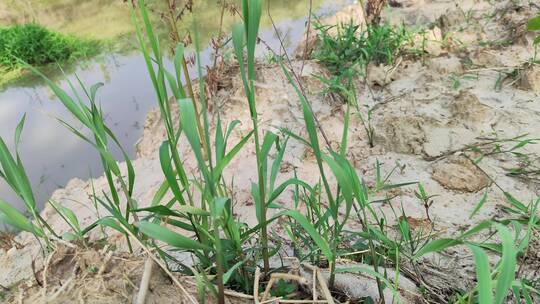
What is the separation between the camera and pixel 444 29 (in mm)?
3084

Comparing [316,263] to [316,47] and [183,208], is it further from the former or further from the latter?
[316,47]

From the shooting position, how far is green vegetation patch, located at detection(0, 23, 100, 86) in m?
4.98

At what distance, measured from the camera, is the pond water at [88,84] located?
10.1 ft

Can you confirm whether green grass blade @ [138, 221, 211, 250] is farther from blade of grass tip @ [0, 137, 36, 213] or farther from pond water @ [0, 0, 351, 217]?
pond water @ [0, 0, 351, 217]

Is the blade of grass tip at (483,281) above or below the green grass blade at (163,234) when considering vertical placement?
below

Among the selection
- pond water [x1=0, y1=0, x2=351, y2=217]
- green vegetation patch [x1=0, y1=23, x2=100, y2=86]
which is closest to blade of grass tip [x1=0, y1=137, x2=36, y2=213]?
pond water [x1=0, y1=0, x2=351, y2=217]

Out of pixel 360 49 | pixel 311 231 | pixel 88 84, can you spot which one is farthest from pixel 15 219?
pixel 88 84

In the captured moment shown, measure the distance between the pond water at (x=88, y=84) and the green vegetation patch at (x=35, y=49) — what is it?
34cm

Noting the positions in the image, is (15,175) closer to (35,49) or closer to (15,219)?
(15,219)

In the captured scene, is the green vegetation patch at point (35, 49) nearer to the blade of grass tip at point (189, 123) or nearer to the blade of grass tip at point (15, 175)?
the blade of grass tip at point (15, 175)

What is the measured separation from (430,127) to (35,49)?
16.0 ft

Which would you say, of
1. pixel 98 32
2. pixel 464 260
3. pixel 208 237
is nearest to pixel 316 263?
pixel 208 237

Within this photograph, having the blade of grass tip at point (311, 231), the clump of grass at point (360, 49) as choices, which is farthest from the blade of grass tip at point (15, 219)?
the clump of grass at point (360, 49)

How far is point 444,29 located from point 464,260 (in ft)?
7.54
